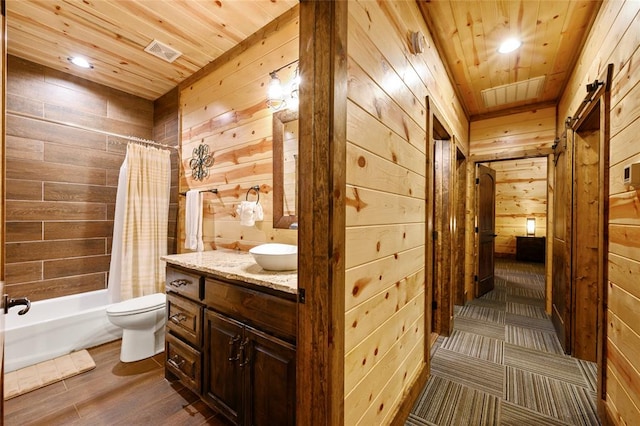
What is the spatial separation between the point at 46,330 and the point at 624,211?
4031 millimetres

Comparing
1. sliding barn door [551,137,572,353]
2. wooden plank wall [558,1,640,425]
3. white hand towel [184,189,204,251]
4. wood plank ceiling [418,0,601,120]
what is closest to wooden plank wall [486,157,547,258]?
sliding barn door [551,137,572,353]

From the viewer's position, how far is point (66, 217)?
2.82m

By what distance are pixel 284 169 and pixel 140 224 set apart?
1843 millimetres

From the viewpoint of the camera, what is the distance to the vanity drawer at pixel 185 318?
165cm

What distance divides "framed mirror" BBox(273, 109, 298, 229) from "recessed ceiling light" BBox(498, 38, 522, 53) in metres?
1.84

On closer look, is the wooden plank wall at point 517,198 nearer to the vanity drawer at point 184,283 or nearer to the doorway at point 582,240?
the doorway at point 582,240

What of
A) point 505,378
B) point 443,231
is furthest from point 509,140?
point 505,378

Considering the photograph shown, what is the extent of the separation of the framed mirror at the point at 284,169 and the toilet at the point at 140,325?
3.89ft

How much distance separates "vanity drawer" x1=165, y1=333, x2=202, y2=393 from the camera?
1659 mm

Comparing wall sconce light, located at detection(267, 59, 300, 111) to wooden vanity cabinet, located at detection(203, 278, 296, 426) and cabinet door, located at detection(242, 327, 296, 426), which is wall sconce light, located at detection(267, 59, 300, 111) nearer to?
wooden vanity cabinet, located at detection(203, 278, 296, 426)

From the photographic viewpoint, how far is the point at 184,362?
1.77 m

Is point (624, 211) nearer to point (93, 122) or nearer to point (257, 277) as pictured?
point (257, 277)

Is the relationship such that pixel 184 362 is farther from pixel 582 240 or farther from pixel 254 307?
pixel 582 240

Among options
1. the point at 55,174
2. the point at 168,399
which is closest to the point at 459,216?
the point at 168,399
